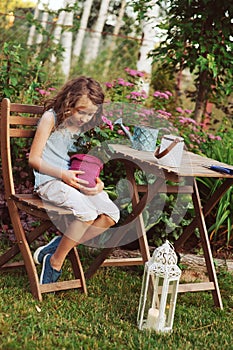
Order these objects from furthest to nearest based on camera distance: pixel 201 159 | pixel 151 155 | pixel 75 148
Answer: pixel 75 148
pixel 201 159
pixel 151 155

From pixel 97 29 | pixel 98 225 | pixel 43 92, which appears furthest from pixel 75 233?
pixel 97 29

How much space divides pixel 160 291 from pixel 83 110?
1020 millimetres

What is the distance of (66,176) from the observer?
9.98 ft

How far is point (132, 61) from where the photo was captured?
32.8 ft

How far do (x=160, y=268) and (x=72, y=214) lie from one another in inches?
20.1

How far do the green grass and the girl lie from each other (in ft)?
0.64

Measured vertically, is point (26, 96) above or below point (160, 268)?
above

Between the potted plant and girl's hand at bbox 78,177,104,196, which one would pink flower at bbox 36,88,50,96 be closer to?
the potted plant

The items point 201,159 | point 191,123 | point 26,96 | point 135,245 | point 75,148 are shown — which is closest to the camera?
point 201,159

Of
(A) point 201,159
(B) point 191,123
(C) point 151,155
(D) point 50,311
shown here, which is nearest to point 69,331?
(D) point 50,311

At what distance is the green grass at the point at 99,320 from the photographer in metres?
2.65

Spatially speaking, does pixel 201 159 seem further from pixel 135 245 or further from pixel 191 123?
pixel 191 123

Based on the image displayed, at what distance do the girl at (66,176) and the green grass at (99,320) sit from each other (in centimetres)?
20

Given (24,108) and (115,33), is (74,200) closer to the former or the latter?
(24,108)
